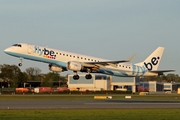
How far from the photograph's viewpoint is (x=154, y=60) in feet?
242

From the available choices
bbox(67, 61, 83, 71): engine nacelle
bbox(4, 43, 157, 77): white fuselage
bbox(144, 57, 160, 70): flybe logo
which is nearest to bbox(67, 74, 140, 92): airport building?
bbox(144, 57, 160, 70): flybe logo

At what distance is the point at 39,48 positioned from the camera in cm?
6134

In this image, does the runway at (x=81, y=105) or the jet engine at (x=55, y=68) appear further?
the jet engine at (x=55, y=68)

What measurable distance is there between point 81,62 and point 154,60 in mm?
14273

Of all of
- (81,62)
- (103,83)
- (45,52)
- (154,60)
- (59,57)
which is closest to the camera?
(45,52)

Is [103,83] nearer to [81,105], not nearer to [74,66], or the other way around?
[74,66]

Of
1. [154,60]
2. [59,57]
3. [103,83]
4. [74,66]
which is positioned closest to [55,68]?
[59,57]

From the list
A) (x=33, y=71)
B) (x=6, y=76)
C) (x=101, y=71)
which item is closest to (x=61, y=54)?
(x=101, y=71)

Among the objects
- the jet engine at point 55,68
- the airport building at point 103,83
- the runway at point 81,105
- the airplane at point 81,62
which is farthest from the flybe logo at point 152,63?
the airport building at point 103,83

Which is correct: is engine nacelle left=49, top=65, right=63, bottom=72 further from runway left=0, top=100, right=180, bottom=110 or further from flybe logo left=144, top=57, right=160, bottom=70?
flybe logo left=144, top=57, right=160, bottom=70

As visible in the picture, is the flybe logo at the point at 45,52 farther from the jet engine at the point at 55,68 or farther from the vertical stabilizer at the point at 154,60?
the vertical stabilizer at the point at 154,60

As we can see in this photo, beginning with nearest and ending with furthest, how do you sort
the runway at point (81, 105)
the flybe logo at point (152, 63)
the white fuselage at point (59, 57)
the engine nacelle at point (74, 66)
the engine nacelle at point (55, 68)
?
the runway at point (81, 105) < the white fuselage at point (59, 57) < the engine nacelle at point (74, 66) < the engine nacelle at point (55, 68) < the flybe logo at point (152, 63)

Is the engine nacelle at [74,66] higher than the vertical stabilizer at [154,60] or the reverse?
the reverse

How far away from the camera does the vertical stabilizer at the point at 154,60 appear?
7250cm
